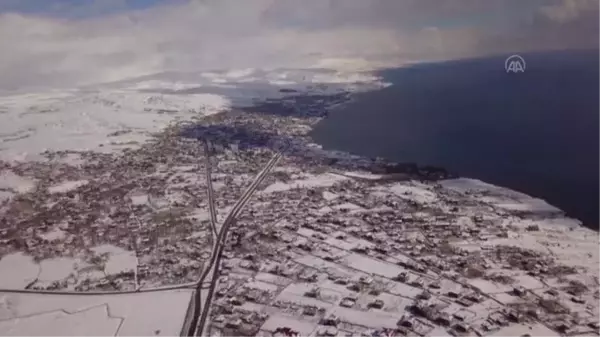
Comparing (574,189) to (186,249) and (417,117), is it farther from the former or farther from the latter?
(417,117)

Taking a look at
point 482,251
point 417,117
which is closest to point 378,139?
point 417,117

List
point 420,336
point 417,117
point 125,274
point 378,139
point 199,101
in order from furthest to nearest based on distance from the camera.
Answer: point 199,101, point 417,117, point 378,139, point 125,274, point 420,336

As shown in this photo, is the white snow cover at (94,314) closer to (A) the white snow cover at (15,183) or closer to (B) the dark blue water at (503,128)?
(A) the white snow cover at (15,183)

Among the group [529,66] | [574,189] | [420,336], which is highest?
[529,66]

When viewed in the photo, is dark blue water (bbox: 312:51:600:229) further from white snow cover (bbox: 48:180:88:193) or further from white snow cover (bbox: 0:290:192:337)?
white snow cover (bbox: 48:180:88:193)

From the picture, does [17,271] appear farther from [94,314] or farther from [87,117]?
[87,117]
